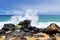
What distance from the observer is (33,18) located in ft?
16.3

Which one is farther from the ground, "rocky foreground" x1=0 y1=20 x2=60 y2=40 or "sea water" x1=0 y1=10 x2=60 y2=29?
"sea water" x1=0 y1=10 x2=60 y2=29

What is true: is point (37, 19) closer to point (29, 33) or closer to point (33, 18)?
point (33, 18)

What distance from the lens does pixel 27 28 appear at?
3.74 meters

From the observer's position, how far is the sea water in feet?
15.8

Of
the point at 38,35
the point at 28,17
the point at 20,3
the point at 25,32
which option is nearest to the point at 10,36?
the point at 25,32

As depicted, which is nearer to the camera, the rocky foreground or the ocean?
the rocky foreground

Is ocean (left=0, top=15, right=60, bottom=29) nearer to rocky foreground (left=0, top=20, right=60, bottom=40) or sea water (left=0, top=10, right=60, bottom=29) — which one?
sea water (left=0, top=10, right=60, bottom=29)

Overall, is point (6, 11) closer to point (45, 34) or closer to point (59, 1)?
point (59, 1)

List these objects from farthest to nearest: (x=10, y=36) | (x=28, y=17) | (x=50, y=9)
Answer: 1. (x=50, y=9)
2. (x=28, y=17)
3. (x=10, y=36)

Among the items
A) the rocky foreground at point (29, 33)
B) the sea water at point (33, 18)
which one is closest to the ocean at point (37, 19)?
the sea water at point (33, 18)

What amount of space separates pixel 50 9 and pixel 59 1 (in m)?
0.36

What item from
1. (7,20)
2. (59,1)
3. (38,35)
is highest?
(59,1)

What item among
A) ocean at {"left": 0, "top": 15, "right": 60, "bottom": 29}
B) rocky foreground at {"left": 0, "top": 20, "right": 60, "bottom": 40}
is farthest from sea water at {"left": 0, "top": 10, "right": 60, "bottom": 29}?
rocky foreground at {"left": 0, "top": 20, "right": 60, "bottom": 40}

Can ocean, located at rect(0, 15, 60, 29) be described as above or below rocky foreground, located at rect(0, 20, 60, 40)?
above
